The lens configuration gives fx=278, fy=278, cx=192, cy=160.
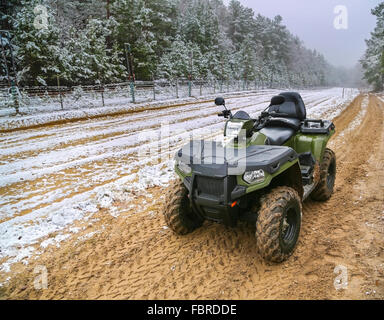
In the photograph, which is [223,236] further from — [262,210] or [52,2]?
[52,2]

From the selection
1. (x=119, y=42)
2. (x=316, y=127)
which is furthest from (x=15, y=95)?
(x=119, y=42)

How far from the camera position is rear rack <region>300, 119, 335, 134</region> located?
4.42 meters

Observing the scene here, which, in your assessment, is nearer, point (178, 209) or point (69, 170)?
point (178, 209)

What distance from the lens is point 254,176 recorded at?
2.80m

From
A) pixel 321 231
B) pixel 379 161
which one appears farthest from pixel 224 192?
pixel 379 161

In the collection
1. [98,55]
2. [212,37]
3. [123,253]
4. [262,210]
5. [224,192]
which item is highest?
[212,37]

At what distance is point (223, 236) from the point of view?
3.60 meters

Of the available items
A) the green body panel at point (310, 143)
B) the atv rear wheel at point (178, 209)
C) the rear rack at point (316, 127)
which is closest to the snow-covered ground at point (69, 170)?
the atv rear wheel at point (178, 209)

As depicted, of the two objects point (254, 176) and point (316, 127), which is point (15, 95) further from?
point (254, 176)

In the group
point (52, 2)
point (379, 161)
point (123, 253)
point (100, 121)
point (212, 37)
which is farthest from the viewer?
point (212, 37)

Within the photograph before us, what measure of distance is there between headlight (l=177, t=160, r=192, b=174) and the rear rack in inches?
94.0

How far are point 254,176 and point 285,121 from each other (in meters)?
1.91

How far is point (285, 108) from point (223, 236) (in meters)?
2.46

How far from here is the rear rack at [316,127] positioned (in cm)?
442
